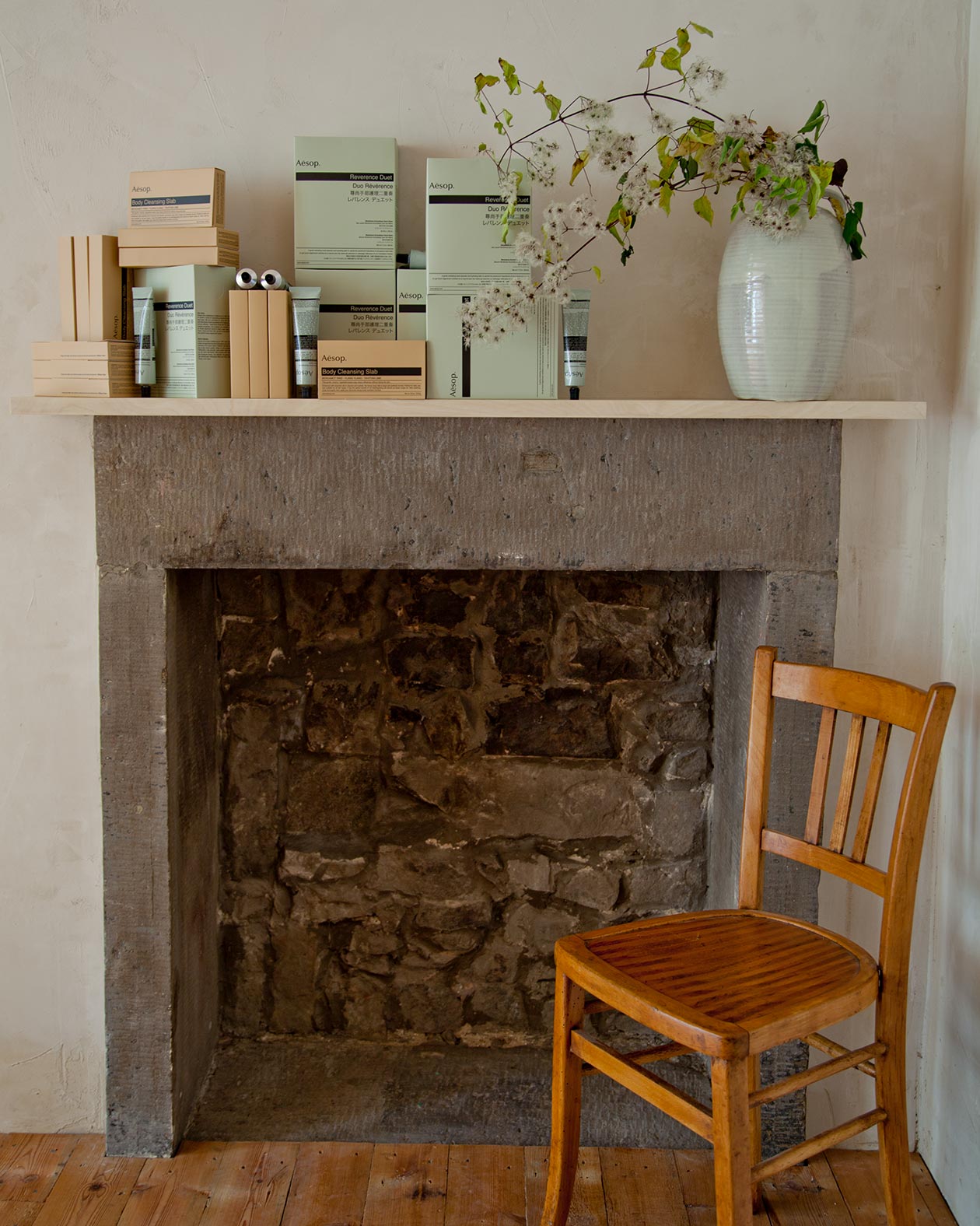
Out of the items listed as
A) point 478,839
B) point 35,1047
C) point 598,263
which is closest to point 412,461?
point 598,263

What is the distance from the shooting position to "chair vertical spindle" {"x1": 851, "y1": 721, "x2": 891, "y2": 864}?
5.70 feet

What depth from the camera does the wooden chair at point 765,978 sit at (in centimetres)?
147

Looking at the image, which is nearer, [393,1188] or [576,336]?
[576,336]

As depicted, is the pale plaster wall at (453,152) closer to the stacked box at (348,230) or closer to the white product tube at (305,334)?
the stacked box at (348,230)

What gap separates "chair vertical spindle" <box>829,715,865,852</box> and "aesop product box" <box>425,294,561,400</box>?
771mm

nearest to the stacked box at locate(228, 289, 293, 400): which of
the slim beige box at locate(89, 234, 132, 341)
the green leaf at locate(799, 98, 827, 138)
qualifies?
the slim beige box at locate(89, 234, 132, 341)

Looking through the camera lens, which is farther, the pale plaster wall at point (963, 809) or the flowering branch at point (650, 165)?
the pale plaster wall at point (963, 809)

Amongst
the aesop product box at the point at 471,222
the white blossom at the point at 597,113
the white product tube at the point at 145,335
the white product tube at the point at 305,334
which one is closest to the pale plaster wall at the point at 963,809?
the white blossom at the point at 597,113

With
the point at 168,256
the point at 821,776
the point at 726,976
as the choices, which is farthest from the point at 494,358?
the point at 726,976

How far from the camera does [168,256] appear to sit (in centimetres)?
189

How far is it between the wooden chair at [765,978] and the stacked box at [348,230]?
0.94m

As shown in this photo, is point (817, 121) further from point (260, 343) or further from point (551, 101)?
point (260, 343)

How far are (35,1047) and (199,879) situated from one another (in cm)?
47

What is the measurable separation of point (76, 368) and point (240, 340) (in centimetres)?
29
